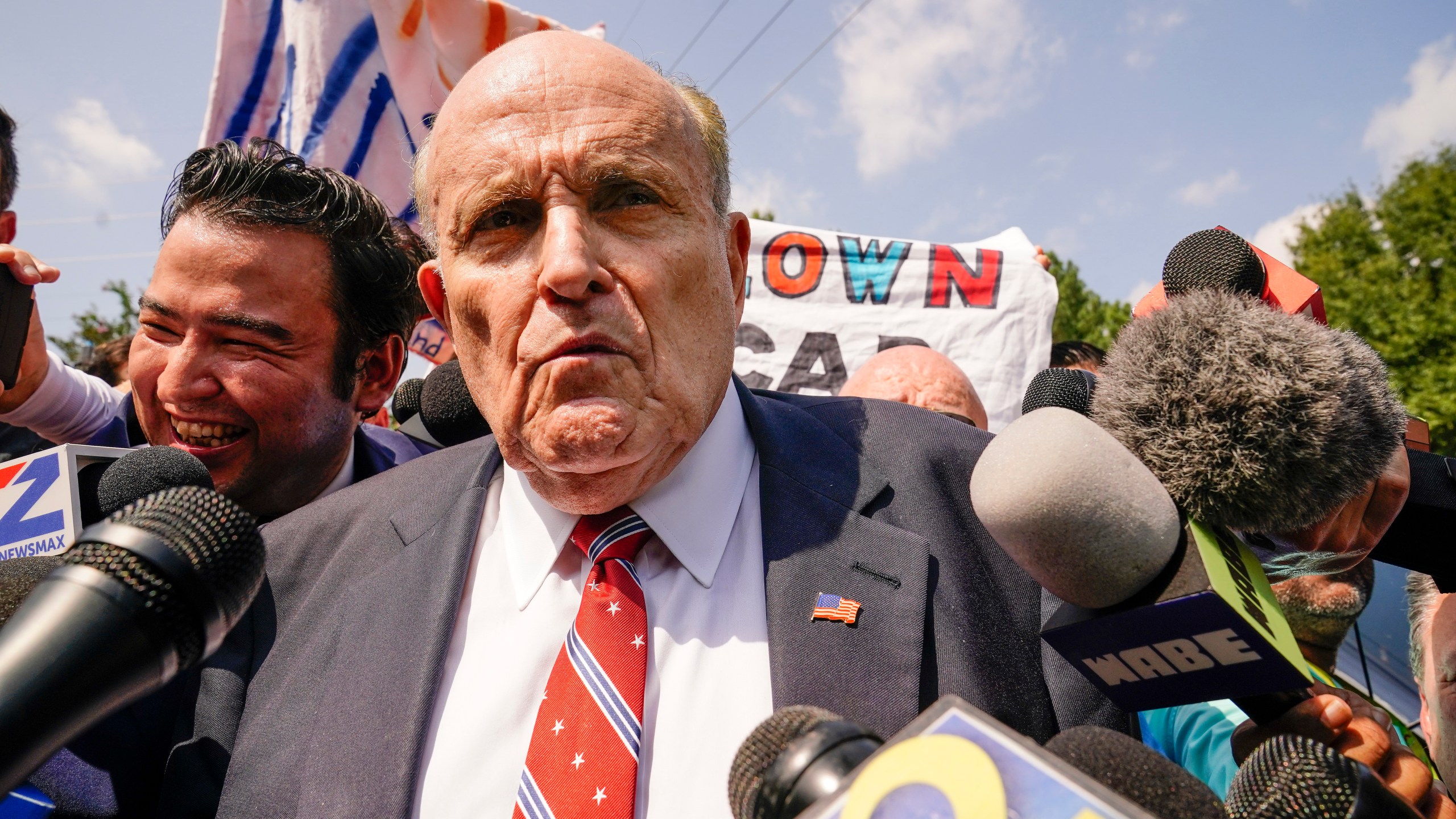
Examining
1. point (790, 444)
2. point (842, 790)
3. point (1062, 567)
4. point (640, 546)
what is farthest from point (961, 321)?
point (842, 790)

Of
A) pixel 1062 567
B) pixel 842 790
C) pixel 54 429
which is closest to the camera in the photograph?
pixel 842 790

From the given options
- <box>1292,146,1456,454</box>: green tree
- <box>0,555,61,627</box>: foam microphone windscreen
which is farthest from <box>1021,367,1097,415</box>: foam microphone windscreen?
<box>1292,146,1456,454</box>: green tree

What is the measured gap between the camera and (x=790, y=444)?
2.08 m

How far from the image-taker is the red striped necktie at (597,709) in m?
1.49

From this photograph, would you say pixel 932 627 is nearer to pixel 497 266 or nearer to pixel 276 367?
pixel 497 266

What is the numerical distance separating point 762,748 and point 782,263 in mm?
4888

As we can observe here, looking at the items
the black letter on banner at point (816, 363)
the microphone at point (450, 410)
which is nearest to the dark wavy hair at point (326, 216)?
the microphone at point (450, 410)

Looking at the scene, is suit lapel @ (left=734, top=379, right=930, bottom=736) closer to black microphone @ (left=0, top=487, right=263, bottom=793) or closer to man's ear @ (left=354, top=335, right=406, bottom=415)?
black microphone @ (left=0, top=487, right=263, bottom=793)

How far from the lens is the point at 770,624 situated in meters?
1.68

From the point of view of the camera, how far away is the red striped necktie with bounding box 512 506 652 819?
149 cm

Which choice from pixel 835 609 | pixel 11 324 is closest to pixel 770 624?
pixel 835 609

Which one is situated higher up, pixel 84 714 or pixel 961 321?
pixel 961 321

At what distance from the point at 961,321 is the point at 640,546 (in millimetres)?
3954

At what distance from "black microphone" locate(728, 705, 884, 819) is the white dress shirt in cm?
68
